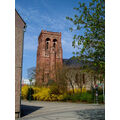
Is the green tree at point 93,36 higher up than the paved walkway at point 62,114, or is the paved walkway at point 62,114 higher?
the green tree at point 93,36

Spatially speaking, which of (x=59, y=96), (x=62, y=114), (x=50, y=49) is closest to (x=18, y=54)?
(x=62, y=114)

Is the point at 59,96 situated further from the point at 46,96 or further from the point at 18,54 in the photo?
the point at 18,54

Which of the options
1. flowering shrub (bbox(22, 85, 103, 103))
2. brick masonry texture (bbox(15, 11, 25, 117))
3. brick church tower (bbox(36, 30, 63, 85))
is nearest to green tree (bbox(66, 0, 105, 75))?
brick masonry texture (bbox(15, 11, 25, 117))

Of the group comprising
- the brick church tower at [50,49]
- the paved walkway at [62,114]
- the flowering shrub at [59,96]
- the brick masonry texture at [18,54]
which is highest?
the brick church tower at [50,49]

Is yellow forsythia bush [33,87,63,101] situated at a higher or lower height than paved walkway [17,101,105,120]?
lower

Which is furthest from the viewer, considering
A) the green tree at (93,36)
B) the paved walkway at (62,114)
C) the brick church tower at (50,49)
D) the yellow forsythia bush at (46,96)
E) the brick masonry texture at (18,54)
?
the brick church tower at (50,49)

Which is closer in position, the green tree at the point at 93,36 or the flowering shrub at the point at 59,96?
the green tree at the point at 93,36

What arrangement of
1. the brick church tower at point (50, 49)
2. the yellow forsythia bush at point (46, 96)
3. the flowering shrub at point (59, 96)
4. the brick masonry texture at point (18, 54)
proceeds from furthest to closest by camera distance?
the brick church tower at point (50, 49) → the yellow forsythia bush at point (46, 96) → the flowering shrub at point (59, 96) → the brick masonry texture at point (18, 54)

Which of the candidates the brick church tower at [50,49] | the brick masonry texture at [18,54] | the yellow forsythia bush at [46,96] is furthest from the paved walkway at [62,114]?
the brick church tower at [50,49]

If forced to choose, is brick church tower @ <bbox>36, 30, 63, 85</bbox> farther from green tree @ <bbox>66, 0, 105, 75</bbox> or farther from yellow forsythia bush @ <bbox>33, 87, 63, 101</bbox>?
green tree @ <bbox>66, 0, 105, 75</bbox>

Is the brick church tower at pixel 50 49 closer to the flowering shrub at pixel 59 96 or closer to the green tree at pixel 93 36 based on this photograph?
the flowering shrub at pixel 59 96
